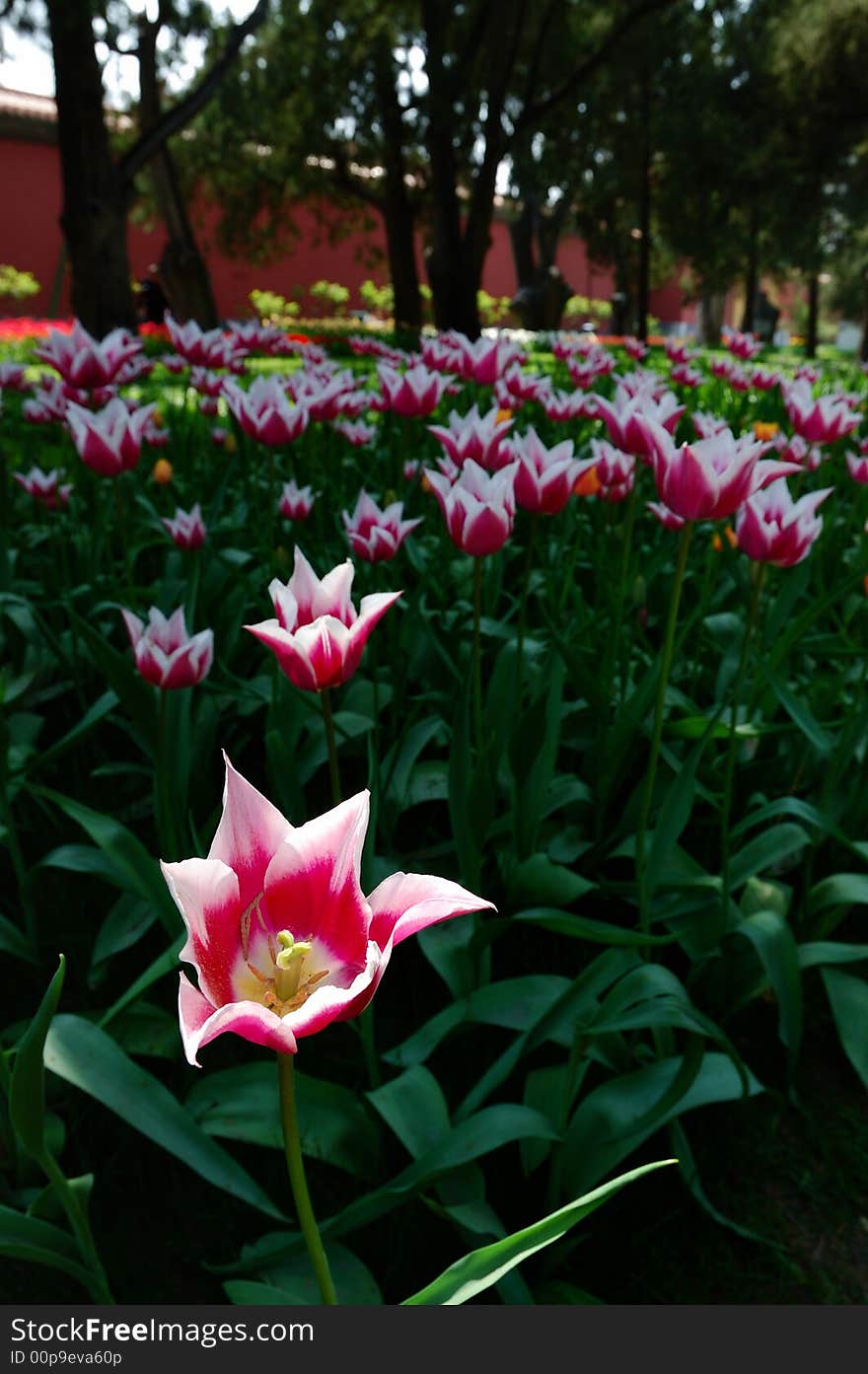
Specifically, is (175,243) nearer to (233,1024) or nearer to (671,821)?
(671,821)

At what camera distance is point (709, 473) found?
4.76ft

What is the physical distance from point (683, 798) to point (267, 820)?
1015mm

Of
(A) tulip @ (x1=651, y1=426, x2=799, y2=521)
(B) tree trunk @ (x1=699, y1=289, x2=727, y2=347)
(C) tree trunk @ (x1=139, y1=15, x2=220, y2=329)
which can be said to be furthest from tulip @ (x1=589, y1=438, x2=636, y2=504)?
(B) tree trunk @ (x1=699, y1=289, x2=727, y2=347)

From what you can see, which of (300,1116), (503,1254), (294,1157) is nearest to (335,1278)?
(300,1116)

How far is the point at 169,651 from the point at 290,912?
3.30 feet

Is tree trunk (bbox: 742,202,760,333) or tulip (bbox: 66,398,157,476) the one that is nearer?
tulip (bbox: 66,398,157,476)

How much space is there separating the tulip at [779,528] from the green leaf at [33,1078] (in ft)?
4.13

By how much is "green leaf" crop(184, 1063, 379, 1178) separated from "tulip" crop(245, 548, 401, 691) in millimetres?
559

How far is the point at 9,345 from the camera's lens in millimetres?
11867

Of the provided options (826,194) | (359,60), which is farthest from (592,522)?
(826,194)

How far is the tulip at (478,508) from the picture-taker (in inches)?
64.2

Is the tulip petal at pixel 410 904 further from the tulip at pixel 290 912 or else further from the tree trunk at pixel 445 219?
the tree trunk at pixel 445 219

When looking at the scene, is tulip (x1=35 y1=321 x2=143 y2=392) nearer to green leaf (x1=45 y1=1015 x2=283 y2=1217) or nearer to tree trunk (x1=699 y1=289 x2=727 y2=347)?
green leaf (x1=45 y1=1015 x2=283 y2=1217)

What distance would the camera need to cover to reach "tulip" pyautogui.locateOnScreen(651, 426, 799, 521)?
4.76 ft
